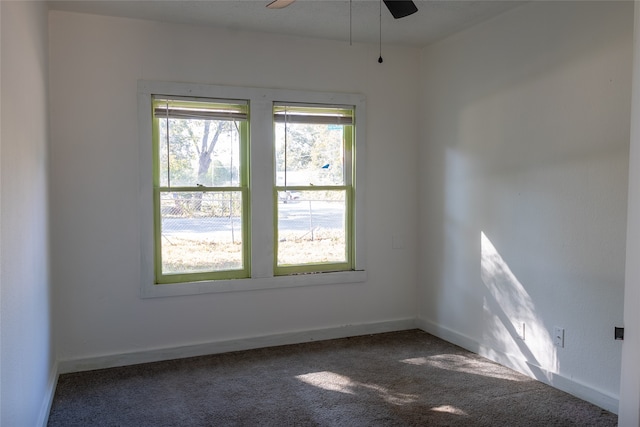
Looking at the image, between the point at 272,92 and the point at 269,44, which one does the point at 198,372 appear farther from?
the point at 269,44

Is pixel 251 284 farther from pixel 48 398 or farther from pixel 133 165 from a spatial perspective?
pixel 48 398

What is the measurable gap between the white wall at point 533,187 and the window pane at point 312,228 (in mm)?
792

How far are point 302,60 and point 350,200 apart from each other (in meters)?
1.24

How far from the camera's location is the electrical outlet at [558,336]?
3322 millimetres

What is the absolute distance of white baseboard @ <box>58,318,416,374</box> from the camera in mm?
3758

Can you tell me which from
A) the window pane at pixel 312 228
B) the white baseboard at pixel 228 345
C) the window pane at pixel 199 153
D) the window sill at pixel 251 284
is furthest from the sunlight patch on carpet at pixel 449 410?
the window pane at pixel 199 153

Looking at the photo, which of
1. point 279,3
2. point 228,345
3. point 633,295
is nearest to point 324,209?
point 228,345

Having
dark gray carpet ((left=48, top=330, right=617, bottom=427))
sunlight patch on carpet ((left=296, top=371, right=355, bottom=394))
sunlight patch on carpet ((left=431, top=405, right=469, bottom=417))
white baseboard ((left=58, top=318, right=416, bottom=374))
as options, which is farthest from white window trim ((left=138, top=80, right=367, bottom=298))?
sunlight patch on carpet ((left=431, top=405, right=469, bottom=417))

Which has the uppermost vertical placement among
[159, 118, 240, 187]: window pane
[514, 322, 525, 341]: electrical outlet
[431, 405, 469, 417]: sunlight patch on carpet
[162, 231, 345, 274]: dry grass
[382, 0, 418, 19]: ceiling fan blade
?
[382, 0, 418, 19]: ceiling fan blade

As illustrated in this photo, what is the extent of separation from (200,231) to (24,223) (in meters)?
1.78

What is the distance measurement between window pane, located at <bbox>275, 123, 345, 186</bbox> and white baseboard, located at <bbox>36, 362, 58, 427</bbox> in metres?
2.10

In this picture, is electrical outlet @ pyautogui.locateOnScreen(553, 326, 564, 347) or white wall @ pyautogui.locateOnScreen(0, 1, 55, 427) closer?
white wall @ pyautogui.locateOnScreen(0, 1, 55, 427)

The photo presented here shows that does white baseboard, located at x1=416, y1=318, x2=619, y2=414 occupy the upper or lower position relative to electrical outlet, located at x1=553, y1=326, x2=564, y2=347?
lower

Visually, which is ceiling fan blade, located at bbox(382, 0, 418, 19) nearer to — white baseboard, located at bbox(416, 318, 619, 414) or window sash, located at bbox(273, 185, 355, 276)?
window sash, located at bbox(273, 185, 355, 276)
